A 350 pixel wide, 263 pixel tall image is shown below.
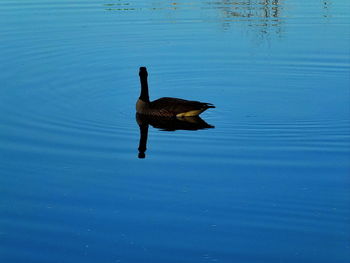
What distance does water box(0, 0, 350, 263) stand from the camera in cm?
841

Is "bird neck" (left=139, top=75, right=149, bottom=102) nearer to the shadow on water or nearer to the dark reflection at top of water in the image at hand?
the shadow on water

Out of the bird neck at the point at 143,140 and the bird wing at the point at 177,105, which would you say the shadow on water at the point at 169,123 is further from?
the bird wing at the point at 177,105

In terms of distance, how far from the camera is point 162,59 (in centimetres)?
1805

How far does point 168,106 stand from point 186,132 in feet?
3.67

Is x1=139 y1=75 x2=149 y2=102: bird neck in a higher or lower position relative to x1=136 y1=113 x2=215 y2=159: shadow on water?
higher

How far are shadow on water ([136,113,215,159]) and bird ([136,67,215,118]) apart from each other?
9 cm

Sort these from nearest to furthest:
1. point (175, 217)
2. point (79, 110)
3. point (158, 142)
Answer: point (175, 217) < point (158, 142) < point (79, 110)

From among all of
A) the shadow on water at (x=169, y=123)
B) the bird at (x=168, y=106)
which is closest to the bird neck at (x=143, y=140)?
the shadow on water at (x=169, y=123)

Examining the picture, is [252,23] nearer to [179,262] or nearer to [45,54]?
[45,54]

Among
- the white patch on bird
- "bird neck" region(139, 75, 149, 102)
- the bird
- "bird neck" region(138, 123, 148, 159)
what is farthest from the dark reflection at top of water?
"bird neck" region(138, 123, 148, 159)

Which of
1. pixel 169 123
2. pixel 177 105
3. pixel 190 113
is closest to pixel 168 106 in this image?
pixel 177 105

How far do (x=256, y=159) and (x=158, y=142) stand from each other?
1.91 meters

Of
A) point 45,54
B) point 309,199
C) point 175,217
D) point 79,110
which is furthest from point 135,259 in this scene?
point 45,54

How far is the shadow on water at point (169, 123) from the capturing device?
1330cm
